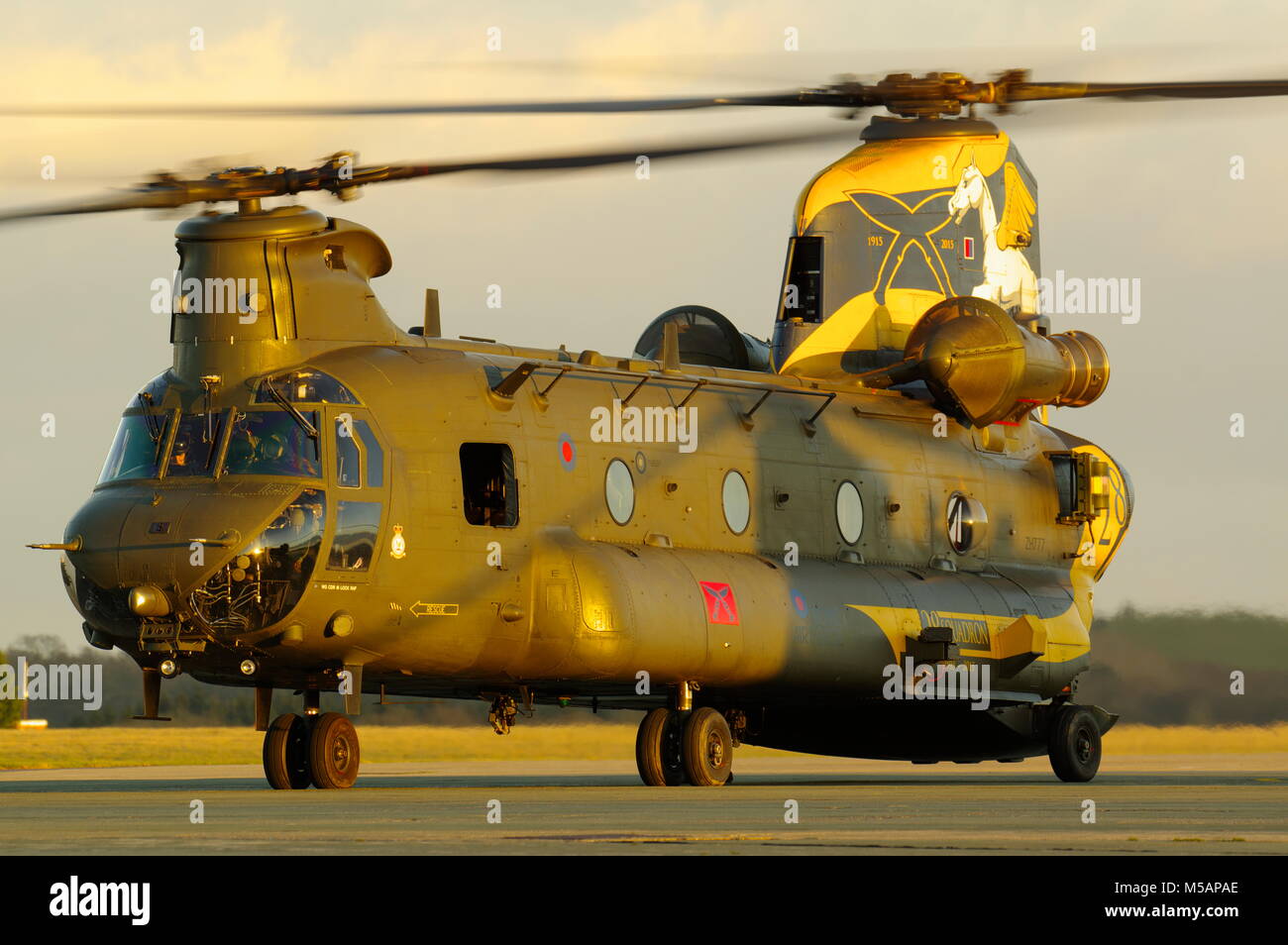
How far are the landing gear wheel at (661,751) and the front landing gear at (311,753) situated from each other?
124 inches

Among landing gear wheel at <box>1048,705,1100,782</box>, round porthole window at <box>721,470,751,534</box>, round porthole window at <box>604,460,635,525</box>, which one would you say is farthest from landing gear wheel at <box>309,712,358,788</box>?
landing gear wheel at <box>1048,705,1100,782</box>

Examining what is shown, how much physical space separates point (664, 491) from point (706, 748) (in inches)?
116

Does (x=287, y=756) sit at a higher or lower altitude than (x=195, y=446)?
lower

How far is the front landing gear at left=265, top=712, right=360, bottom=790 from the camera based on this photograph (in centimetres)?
2230

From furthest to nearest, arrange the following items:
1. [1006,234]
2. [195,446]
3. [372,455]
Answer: [1006,234]
[195,446]
[372,455]

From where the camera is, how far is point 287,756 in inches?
890

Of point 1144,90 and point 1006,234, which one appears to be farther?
point 1006,234

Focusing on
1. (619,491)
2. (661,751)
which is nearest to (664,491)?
(619,491)

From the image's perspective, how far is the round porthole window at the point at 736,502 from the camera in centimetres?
2534

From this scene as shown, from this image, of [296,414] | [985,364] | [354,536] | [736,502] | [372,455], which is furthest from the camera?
[985,364]

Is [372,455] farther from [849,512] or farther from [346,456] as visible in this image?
[849,512]

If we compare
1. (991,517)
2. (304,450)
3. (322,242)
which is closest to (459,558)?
(304,450)

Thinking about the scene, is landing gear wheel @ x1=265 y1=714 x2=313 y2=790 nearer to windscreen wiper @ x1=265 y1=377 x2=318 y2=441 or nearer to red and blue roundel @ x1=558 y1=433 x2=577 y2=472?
windscreen wiper @ x1=265 y1=377 x2=318 y2=441
